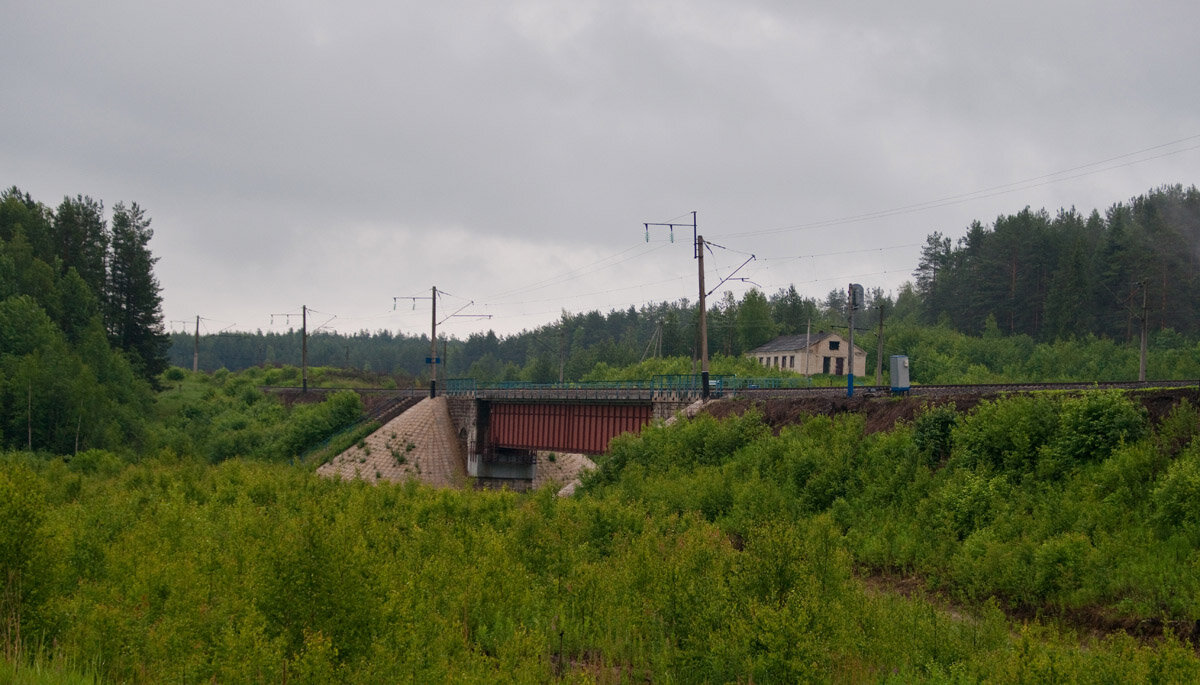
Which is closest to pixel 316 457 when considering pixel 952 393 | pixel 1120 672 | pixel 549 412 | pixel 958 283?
pixel 549 412

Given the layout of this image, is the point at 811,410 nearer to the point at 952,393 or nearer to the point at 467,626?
the point at 952,393

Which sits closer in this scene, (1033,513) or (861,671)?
(861,671)

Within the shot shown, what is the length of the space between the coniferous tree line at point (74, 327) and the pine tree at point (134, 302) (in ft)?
0.31

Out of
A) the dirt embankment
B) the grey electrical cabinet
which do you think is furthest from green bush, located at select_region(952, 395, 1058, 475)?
the grey electrical cabinet

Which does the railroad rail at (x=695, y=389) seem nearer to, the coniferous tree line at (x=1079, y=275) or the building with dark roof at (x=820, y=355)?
the building with dark roof at (x=820, y=355)

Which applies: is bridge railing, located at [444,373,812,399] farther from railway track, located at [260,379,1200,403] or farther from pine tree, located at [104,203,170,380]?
pine tree, located at [104,203,170,380]

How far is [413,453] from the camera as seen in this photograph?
57344 millimetres

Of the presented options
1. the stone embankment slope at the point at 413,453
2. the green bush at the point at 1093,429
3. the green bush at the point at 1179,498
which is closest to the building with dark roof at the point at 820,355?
the stone embankment slope at the point at 413,453

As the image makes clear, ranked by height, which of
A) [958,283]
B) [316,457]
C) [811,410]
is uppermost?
[958,283]

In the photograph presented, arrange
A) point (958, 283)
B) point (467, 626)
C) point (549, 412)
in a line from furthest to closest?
point (958, 283) → point (549, 412) → point (467, 626)

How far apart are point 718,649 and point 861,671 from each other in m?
2.24

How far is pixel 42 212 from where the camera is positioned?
285ft

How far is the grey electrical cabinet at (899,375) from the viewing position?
101 ft

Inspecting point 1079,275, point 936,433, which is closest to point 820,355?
point 1079,275
